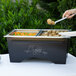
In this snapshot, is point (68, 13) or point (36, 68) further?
point (68, 13)

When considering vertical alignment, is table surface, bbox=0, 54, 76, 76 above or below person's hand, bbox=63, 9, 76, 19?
below

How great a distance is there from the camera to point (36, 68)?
4.24 feet

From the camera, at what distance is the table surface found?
1.20 meters

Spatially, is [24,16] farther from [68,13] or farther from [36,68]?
[36,68]

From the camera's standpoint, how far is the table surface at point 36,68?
1201 millimetres

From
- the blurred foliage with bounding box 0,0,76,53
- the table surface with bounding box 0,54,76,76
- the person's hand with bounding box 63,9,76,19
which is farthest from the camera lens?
the blurred foliage with bounding box 0,0,76,53

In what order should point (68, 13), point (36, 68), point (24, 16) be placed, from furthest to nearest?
1. point (24, 16)
2. point (68, 13)
3. point (36, 68)

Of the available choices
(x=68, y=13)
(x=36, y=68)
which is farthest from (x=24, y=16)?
(x=36, y=68)

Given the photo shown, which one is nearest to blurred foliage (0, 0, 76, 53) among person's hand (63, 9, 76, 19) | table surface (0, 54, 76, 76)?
person's hand (63, 9, 76, 19)

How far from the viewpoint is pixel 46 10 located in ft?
10.5

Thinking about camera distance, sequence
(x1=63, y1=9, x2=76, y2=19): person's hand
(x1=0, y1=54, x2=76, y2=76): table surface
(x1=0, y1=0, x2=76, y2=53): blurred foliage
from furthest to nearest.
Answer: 1. (x1=0, y1=0, x2=76, y2=53): blurred foliage
2. (x1=63, y1=9, x2=76, y2=19): person's hand
3. (x1=0, y1=54, x2=76, y2=76): table surface

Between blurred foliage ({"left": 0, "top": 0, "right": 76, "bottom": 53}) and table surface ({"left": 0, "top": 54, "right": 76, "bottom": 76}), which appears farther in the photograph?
blurred foliage ({"left": 0, "top": 0, "right": 76, "bottom": 53})

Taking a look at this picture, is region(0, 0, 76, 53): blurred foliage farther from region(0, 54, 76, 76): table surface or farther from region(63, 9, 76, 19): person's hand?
region(0, 54, 76, 76): table surface

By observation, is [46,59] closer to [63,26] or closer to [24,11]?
[63,26]
